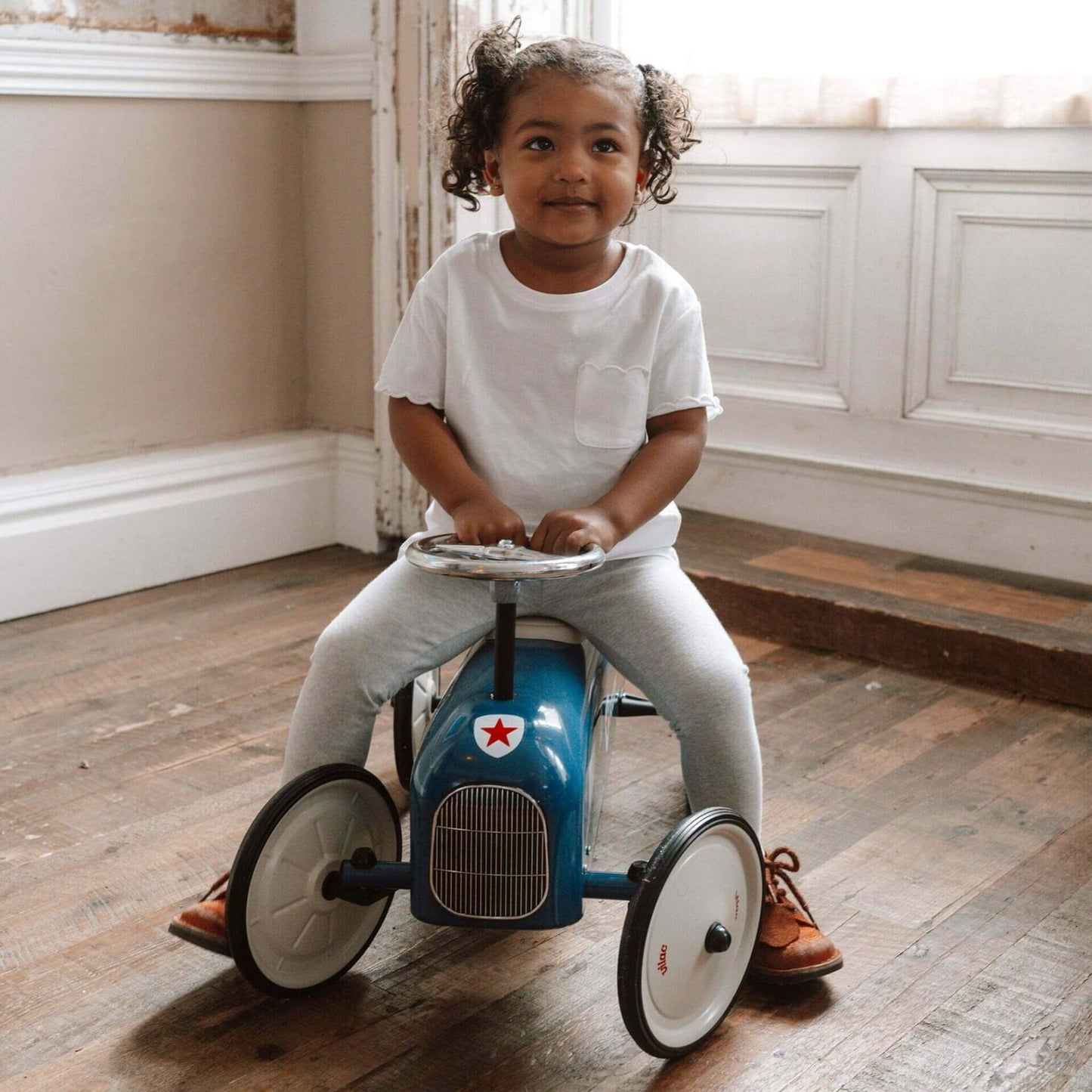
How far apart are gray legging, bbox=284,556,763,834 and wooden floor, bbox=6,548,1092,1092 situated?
198 millimetres

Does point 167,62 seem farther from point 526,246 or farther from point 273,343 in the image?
point 526,246

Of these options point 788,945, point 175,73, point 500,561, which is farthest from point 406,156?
point 788,945

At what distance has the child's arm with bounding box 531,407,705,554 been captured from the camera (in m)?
1.25

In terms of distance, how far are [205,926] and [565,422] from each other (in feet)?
1.90

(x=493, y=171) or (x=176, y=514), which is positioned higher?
(x=493, y=171)

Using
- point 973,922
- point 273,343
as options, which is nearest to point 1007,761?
point 973,922

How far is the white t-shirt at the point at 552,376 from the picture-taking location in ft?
4.68

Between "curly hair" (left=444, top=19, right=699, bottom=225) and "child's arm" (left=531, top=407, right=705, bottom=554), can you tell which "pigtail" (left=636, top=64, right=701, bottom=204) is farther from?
"child's arm" (left=531, top=407, right=705, bottom=554)

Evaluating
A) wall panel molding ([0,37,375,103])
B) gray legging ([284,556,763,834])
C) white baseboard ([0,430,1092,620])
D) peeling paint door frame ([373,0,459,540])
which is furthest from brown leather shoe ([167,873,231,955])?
wall panel molding ([0,37,375,103])

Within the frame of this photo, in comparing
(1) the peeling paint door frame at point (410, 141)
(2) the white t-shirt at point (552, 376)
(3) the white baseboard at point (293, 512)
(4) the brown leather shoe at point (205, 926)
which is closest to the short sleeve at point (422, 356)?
(2) the white t-shirt at point (552, 376)

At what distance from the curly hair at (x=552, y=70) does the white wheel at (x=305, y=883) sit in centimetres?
64

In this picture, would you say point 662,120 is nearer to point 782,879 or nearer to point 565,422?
point 565,422

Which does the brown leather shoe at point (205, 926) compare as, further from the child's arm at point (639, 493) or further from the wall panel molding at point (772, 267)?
the wall panel molding at point (772, 267)

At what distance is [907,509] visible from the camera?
2.52 meters
